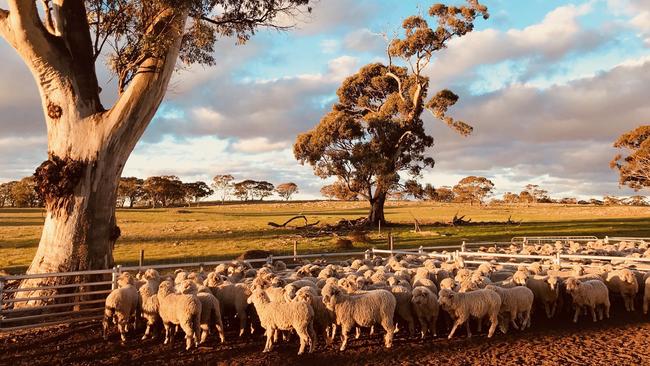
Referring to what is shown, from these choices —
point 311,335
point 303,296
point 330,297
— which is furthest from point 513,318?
point 303,296

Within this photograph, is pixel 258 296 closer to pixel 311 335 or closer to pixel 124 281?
pixel 311 335

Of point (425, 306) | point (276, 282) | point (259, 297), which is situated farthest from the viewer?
point (276, 282)

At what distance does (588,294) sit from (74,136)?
11.0 m

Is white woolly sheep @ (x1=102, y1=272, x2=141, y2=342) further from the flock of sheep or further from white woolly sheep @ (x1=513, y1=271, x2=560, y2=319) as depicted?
white woolly sheep @ (x1=513, y1=271, x2=560, y2=319)

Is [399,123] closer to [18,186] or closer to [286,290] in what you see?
[286,290]

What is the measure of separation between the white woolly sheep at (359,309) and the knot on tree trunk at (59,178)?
6100 millimetres

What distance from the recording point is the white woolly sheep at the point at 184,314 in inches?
334

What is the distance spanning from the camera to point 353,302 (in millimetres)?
8484

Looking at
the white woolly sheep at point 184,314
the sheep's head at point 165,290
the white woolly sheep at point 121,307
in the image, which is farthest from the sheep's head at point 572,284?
the white woolly sheep at point 121,307

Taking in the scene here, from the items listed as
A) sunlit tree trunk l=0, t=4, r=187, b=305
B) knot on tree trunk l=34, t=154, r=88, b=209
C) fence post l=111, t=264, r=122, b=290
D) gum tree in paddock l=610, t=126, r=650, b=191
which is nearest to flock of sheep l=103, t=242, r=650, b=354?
fence post l=111, t=264, r=122, b=290

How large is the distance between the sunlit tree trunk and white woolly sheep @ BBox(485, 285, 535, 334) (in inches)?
319

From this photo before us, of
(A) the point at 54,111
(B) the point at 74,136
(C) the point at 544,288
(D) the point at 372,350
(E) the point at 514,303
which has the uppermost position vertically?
(A) the point at 54,111

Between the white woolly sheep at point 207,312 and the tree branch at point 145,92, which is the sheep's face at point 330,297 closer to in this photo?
the white woolly sheep at point 207,312

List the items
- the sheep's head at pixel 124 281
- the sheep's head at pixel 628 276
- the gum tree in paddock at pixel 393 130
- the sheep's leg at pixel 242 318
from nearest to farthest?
the sheep's leg at pixel 242 318
the sheep's head at pixel 124 281
the sheep's head at pixel 628 276
the gum tree in paddock at pixel 393 130
